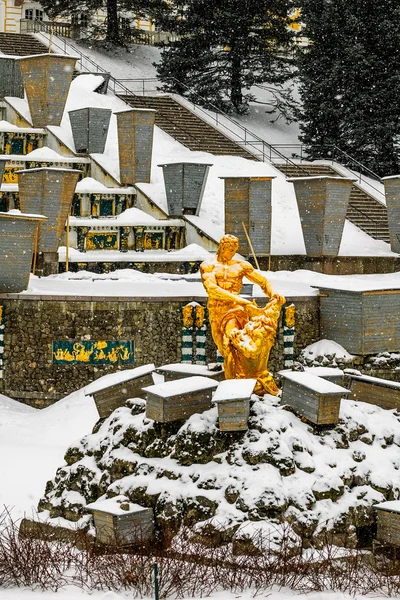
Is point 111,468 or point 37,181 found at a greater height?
point 37,181

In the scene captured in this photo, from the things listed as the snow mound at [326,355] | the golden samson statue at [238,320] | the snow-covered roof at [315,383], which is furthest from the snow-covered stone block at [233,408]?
the snow mound at [326,355]

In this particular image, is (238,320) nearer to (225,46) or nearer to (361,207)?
(361,207)

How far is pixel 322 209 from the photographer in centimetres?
2156

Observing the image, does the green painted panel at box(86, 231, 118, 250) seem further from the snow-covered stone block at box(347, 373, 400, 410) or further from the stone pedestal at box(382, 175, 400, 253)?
the snow-covered stone block at box(347, 373, 400, 410)

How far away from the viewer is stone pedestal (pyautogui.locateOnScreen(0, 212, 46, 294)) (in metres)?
17.1

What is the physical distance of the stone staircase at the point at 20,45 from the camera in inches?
1242

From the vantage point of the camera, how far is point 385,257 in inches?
912

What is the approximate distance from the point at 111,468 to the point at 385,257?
43.2 feet

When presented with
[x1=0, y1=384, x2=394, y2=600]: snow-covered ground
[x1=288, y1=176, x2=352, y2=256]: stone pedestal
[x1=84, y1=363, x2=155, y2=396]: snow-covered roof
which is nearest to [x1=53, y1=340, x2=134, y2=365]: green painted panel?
[x1=0, y1=384, x2=394, y2=600]: snow-covered ground

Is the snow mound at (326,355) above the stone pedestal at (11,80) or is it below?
below

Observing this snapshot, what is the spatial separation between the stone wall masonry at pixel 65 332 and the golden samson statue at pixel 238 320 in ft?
16.0

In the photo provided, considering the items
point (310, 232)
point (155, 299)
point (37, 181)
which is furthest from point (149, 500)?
point (310, 232)

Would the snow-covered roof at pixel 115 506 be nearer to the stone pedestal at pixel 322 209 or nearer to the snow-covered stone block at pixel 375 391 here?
the snow-covered stone block at pixel 375 391

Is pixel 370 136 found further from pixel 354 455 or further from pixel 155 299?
pixel 354 455
